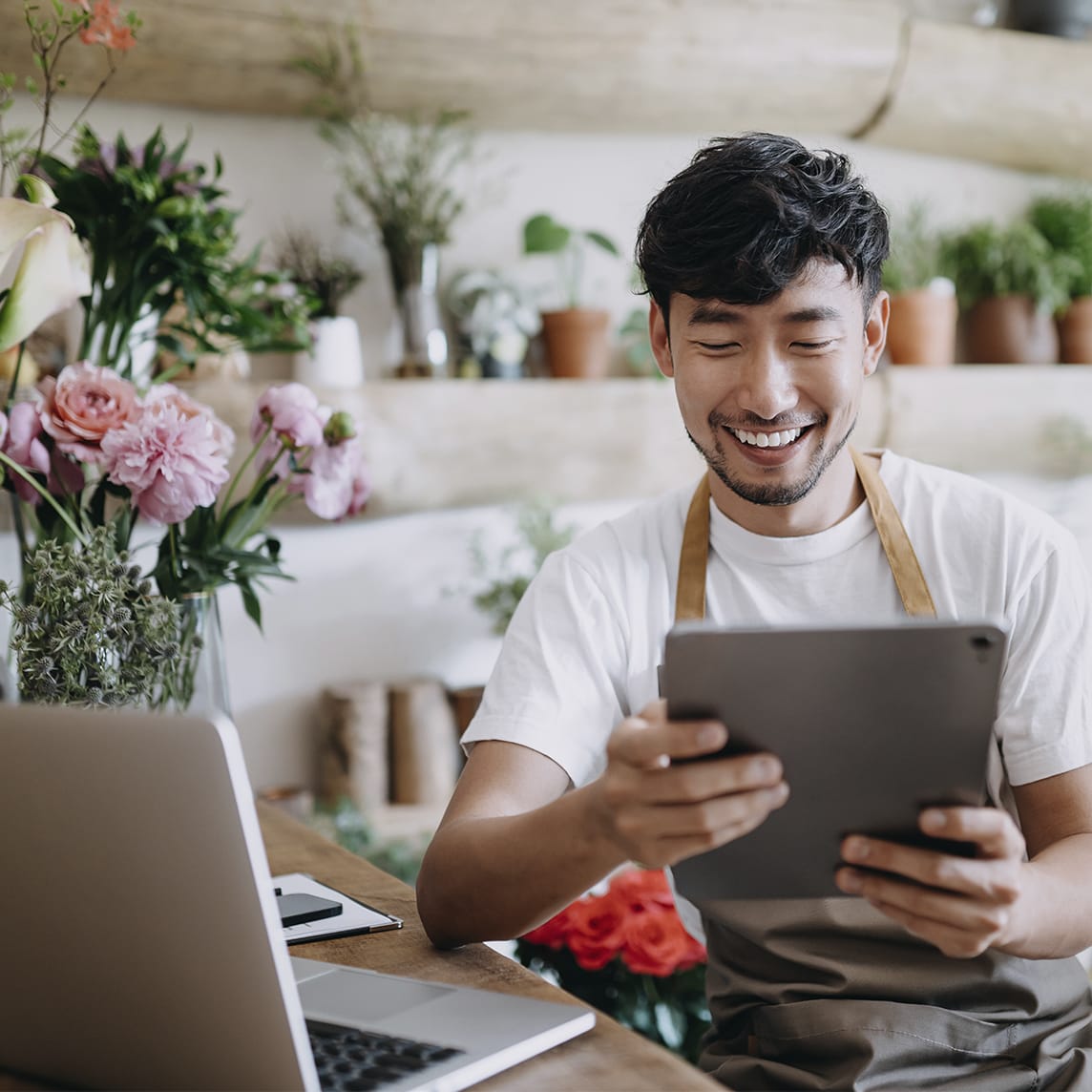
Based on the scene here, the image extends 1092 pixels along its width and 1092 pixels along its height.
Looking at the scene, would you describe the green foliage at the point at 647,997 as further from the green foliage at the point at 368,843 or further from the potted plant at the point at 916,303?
the potted plant at the point at 916,303

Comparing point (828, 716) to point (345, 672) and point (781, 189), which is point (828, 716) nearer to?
point (781, 189)

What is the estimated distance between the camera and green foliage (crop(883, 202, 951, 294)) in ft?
10.1

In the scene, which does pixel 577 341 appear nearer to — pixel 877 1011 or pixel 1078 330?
pixel 1078 330

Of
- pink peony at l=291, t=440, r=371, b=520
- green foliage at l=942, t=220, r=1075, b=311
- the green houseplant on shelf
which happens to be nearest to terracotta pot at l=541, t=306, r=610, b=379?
the green houseplant on shelf

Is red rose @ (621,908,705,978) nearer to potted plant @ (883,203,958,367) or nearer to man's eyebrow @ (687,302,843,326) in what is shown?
man's eyebrow @ (687,302,843,326)

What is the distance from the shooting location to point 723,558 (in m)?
1.35

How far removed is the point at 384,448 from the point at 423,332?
0.95 feet

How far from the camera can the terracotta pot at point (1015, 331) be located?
3.15m

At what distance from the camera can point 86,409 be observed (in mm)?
1254

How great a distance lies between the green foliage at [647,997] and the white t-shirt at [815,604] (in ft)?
1.75

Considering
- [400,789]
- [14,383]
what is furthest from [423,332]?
[14,383]

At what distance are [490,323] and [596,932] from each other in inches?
57.9

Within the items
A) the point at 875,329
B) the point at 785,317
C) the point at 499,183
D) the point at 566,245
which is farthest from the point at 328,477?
the point at 499,183

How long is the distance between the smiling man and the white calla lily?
1.90 feet
